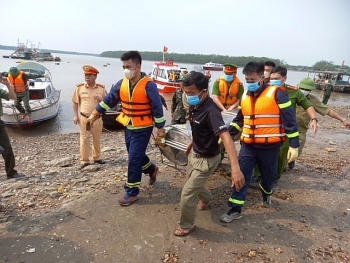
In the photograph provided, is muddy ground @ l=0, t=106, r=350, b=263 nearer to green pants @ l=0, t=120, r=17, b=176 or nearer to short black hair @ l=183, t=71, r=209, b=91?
green pants @ l=0, t=120, r=17, b=176

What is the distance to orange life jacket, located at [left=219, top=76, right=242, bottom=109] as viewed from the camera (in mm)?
4934

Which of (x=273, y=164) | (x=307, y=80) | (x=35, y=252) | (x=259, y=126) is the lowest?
(x=35, y=252)

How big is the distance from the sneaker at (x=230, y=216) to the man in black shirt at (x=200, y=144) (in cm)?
46

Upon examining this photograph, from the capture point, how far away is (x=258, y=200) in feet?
13.1

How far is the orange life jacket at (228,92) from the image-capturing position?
16.2 feet

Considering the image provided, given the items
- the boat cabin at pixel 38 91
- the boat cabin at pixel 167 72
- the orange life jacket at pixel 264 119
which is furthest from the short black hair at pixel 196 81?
the boat cabin at pixel 167 72

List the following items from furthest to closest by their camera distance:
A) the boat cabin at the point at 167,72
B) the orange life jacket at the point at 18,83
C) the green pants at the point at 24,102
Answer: the boat cabin at the point at 167,72, the green pants at the point at 24,102, the orange life jacket at the point at 18,83

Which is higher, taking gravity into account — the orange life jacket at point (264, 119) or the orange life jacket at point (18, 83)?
the orange life jacket at point (264, 119)

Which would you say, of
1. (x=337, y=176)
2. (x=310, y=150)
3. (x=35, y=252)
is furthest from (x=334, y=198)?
(x=35, y=252)

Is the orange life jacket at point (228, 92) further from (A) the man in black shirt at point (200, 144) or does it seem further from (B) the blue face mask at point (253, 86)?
(A) the man in black shirt at point (200, 144)

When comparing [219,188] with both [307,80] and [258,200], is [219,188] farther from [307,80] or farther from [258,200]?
[307,80]

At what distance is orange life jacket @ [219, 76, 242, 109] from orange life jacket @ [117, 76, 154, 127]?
1.81 metres

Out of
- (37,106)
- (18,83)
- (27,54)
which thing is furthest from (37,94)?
(27,54)

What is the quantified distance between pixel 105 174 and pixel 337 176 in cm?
452
